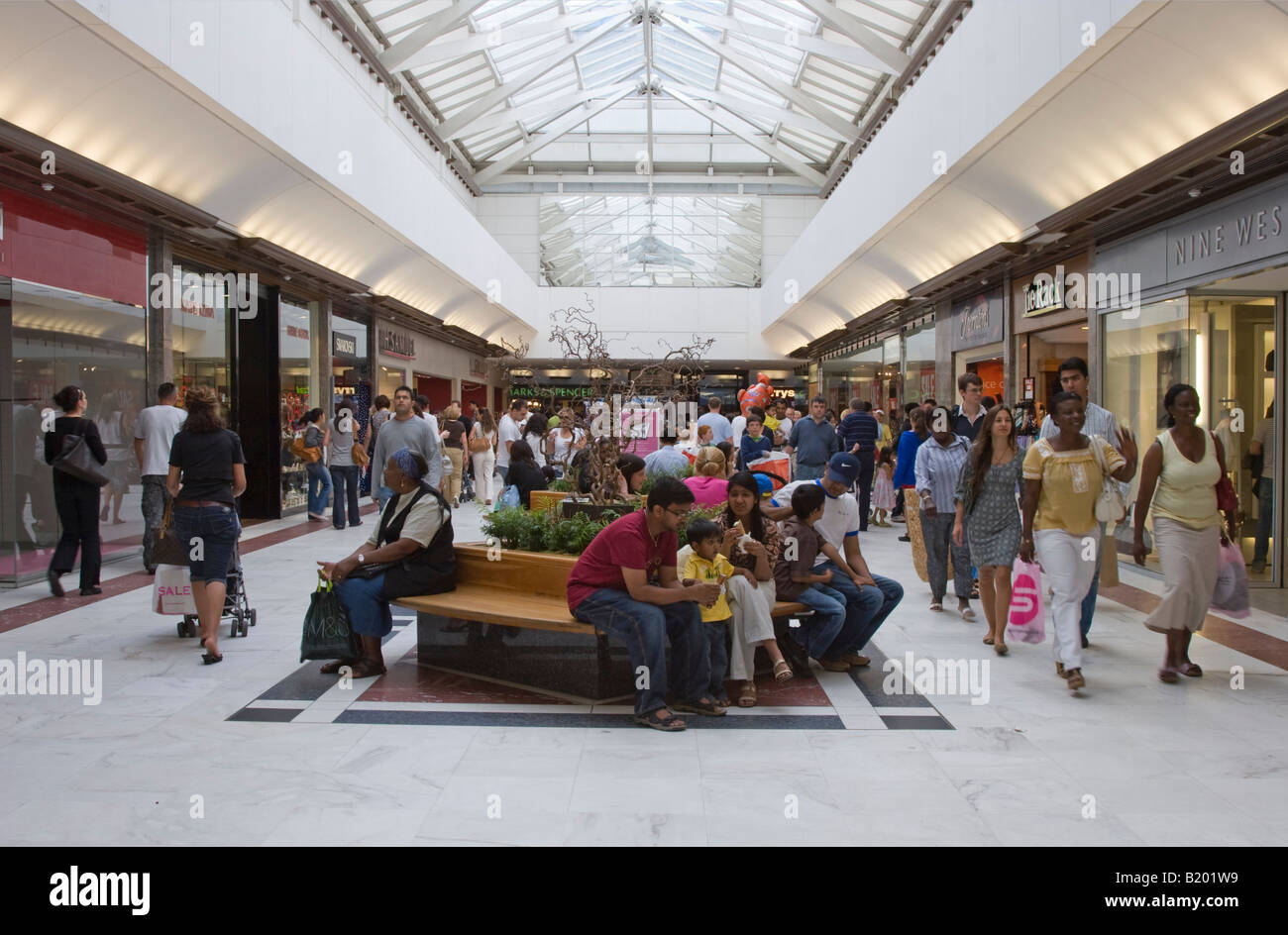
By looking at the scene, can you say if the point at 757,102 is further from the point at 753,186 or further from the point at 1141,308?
the point at 1141,308

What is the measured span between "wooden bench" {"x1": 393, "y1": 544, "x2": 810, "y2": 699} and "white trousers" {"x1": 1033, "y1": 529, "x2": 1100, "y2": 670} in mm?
1415

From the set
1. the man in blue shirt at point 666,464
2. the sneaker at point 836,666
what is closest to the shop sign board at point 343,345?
the man in blue shirt at point 666,464

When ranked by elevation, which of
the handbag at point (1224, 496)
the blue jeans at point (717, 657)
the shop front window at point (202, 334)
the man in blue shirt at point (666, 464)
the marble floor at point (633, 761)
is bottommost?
the marble floor at point (633, 761)

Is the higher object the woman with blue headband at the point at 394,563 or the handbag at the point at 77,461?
the handbag at the point at 77,461

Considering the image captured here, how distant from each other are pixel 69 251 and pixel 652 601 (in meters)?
7.36

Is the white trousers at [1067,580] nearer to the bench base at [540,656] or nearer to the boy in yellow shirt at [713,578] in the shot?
the bench base at [540,656]

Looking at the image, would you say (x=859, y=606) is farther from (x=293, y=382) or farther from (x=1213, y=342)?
(x=293, y=382)

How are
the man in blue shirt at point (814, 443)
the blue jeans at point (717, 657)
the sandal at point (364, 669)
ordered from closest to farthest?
the blue jeans at point (717, 657), the sandal at point (364, 669), the man in blue shirt at point (814, 443)

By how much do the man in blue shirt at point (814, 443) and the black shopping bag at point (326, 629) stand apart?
24.5 feet

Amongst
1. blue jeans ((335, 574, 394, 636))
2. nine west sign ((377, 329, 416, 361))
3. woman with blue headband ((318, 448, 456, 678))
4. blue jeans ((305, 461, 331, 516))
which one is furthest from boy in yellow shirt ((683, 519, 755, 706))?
nine west sign ((377, 329, 416, 361))

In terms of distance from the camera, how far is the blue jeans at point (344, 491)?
13.6m

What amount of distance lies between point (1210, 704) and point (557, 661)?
3.48 meters

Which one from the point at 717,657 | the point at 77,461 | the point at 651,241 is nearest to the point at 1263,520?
the point at 717,657

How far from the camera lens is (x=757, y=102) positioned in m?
28.8
